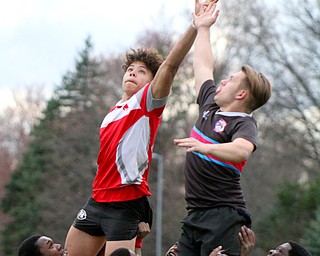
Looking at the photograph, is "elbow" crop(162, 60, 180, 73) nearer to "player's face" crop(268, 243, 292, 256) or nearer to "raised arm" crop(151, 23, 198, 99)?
"raised arm" crop(151, 23, 198, 99)

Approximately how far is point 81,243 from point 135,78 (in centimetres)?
146

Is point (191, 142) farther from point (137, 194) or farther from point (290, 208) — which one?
point (290, 208)

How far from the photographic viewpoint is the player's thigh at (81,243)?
7.48 m

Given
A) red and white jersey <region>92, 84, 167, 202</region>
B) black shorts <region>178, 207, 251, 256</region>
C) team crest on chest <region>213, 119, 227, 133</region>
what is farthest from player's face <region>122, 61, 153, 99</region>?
black shorts <region>178, 207, 251, 256</region>

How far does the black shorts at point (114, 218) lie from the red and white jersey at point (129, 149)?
7 cm

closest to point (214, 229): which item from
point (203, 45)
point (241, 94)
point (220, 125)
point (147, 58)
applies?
point (220, 125)

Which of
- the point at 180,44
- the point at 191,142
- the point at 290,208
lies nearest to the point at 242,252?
the point at 191,142

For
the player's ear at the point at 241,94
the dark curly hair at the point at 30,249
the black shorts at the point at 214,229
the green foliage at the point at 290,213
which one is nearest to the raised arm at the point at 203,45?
the player's ear at the point at 241,94

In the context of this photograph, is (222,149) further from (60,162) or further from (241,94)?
(60,162)

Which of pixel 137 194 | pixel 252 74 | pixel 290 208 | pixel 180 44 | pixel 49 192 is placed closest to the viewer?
pixel 252 74

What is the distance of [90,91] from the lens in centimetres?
3869

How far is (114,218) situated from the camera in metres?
7.34

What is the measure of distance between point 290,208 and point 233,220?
82.4ft

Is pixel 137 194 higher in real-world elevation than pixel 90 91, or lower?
higher
